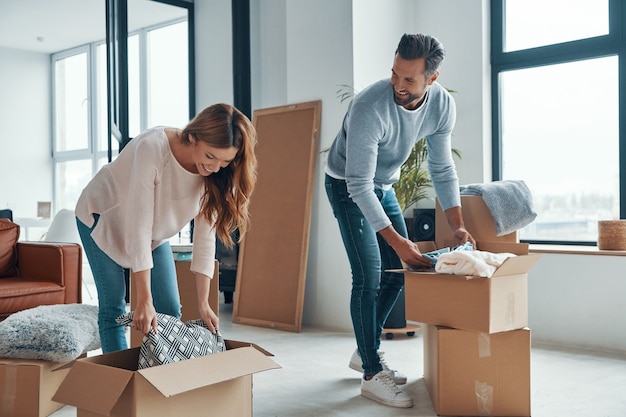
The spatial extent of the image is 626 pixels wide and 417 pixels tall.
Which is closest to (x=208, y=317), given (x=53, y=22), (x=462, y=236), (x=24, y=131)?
(x=462, y=236)

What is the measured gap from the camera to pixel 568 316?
142 inches

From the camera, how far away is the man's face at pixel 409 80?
2.20 metres

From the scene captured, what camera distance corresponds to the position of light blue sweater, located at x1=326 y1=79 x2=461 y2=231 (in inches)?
90.7

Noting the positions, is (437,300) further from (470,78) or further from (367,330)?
(470,78)

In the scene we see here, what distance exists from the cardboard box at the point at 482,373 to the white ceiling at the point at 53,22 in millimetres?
4069

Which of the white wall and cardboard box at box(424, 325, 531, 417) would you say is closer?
cardboard box at box(424, 325, 531, 417)

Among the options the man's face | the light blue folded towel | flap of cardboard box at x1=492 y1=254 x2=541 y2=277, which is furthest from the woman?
the light blue folded towel

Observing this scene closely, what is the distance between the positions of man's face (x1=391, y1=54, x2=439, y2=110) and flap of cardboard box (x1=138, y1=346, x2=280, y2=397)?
104cm

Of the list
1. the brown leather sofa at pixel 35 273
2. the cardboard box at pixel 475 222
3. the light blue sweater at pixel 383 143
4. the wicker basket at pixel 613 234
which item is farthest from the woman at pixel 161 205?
the wicker basket at pixel 613 234

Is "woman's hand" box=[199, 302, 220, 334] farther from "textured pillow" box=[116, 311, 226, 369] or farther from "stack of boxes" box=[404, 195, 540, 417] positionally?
"stack of boxes" box=[404, 195, 540, 417]

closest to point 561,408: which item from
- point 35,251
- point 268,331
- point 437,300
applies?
point 437,300

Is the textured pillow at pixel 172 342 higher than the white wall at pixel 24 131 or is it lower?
lower

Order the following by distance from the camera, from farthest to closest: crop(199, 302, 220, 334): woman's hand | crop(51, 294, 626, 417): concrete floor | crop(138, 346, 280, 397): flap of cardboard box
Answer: crop(51, 294, 626, 417): concrete floor, crop(199, 302, 220, 334): woman's hand, crop(138, 346, 280, 397): flap of cardboard box

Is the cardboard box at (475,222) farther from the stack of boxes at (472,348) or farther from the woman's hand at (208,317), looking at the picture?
the woman's hand at (208,317)
